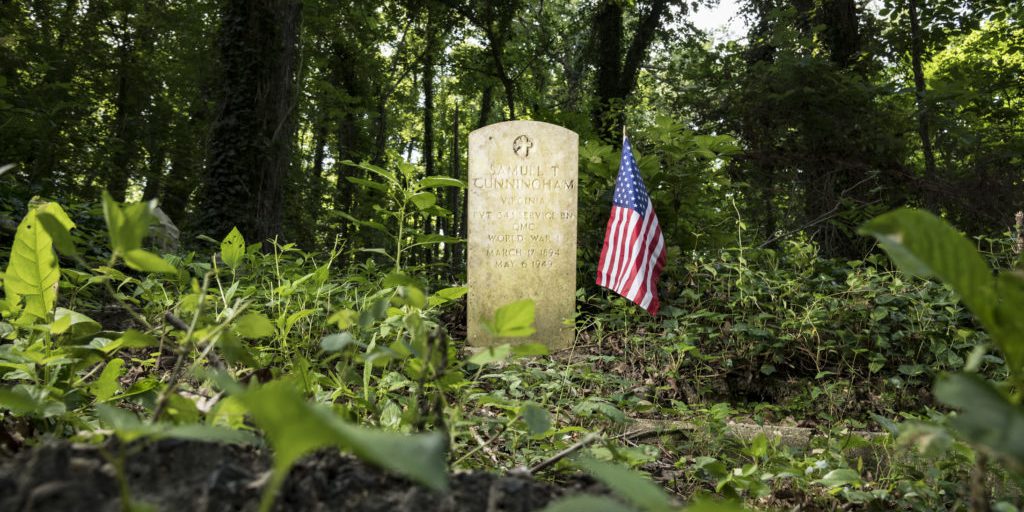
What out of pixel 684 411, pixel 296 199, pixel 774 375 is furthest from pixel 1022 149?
pixel 296 199

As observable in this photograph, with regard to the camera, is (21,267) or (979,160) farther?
→ (979,160)

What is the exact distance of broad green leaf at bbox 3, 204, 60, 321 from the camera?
3.67 feet

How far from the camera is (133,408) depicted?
1781mm

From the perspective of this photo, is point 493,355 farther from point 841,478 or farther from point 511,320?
point 841,478

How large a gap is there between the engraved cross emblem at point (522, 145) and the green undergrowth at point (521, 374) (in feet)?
5.15

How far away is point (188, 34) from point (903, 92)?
40.5 feet

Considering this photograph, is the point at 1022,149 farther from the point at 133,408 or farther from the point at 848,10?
the point at 133,408

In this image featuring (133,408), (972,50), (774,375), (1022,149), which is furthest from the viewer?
(972,50)

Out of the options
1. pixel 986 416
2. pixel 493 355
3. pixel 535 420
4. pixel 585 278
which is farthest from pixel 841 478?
pixel 585 278

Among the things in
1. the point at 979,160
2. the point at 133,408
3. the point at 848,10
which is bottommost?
the point at 133,408

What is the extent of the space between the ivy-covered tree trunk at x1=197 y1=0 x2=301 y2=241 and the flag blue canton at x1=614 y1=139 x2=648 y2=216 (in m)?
4.12

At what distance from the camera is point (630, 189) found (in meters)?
5.18

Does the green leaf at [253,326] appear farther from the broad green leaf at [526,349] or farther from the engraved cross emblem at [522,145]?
the engraved cross emblem at [522,145]

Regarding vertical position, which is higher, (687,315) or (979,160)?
(979,160)
